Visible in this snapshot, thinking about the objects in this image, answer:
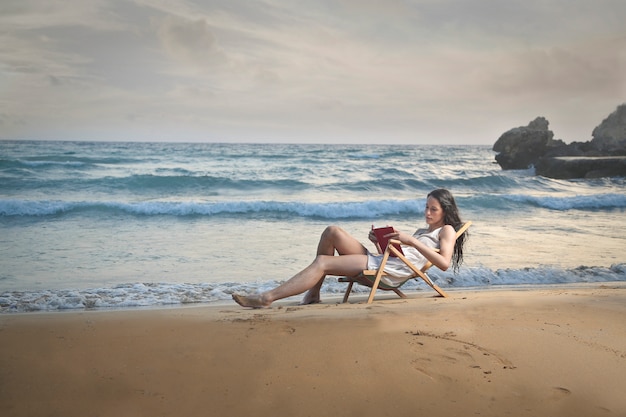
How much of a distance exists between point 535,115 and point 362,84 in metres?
23.6

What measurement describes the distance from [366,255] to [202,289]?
7.68 ft

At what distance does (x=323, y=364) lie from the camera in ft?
10.7

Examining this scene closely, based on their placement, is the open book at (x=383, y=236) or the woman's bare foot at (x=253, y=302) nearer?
the woman's bare foot at (x=253, y=302)

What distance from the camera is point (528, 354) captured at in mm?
3428

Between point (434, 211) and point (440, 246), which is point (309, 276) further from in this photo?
point (434, 211)

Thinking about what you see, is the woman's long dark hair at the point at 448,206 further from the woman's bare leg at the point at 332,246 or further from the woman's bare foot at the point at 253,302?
the woman's bare foot at the point at 253,302

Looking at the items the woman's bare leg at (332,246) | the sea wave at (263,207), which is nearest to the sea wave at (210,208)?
the sea wave at (263,207)

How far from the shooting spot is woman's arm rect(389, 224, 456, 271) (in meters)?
5.11

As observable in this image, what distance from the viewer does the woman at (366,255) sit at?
5070 millimetres

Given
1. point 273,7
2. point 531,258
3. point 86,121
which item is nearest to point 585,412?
point 531,258

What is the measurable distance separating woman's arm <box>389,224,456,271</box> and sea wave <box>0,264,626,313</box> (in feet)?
5.93

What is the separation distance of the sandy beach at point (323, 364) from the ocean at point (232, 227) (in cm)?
237

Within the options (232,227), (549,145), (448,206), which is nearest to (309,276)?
(448,206)

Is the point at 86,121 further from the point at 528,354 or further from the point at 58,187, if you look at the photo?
the point at 528,354
